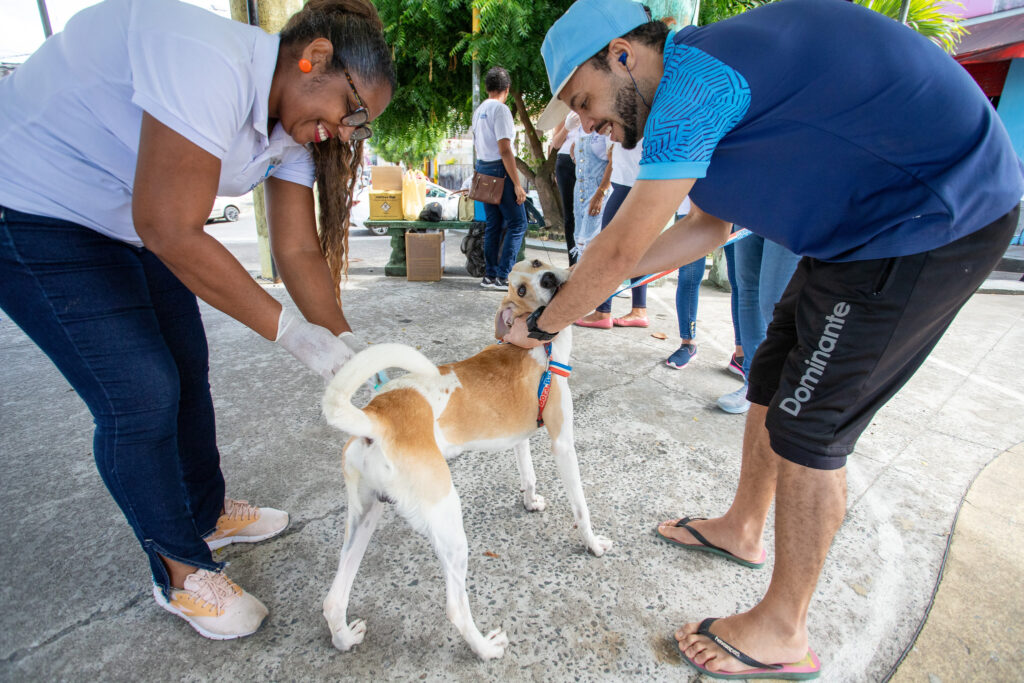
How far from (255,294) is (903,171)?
5.44 feet

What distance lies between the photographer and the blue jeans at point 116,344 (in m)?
1.29

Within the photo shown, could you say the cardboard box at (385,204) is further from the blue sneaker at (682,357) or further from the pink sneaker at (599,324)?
the blue sneaker at (682,357)

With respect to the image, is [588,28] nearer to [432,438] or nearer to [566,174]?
[432,438]

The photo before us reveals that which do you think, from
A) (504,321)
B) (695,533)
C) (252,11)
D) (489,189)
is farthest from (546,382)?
(252,11)

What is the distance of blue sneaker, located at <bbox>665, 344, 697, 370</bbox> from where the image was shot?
12.6ft

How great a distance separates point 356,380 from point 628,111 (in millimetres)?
1106

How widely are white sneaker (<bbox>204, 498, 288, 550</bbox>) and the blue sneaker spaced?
9.44ft

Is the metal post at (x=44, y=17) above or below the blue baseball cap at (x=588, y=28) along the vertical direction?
above

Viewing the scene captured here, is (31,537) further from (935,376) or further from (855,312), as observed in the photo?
(935,376)

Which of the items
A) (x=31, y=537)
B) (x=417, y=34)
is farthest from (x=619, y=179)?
(x=417, y=34)

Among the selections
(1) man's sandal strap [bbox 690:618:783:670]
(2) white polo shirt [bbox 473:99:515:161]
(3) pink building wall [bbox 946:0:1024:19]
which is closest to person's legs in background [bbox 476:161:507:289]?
(2) white polo shirt [bbox 473:99:515:161]

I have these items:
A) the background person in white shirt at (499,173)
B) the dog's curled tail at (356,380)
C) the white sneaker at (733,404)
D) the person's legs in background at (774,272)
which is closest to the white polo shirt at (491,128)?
the background person in white shirt at (499,173)

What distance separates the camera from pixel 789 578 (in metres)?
1.51

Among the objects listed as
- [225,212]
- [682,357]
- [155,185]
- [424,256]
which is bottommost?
[225,212]
